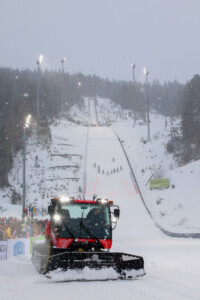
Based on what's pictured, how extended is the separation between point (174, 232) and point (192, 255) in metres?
10.8

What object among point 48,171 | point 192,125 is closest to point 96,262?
point 48,171

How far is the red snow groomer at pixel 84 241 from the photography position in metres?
10.1

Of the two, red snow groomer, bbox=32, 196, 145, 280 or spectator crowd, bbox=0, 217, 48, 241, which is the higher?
red snow groomer, bbox=32, 196, 145, 280

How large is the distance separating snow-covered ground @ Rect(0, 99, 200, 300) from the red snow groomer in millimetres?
422

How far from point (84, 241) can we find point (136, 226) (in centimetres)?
2108

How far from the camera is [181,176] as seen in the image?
41.9 metres

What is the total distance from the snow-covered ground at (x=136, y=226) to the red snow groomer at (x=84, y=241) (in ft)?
1.39

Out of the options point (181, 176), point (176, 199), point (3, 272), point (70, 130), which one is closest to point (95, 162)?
point (181, 176)

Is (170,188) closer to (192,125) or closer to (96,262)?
(192,125)

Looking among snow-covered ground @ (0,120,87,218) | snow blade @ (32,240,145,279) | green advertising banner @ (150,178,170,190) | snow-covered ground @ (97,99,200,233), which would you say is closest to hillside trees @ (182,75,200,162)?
snow-covered ground @ (97,99,200,233)

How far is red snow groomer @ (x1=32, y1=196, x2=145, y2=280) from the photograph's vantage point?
33.2 ft

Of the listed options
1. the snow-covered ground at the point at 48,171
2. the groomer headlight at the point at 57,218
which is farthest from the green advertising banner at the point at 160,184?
the groomer headlight at the point at 57,218

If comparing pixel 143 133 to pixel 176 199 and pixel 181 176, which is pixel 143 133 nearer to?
pixel 181 176

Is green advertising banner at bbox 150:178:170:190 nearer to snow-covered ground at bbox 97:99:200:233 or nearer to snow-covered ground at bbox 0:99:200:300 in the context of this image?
snow-covered ground at bbox 97:99:200:233
